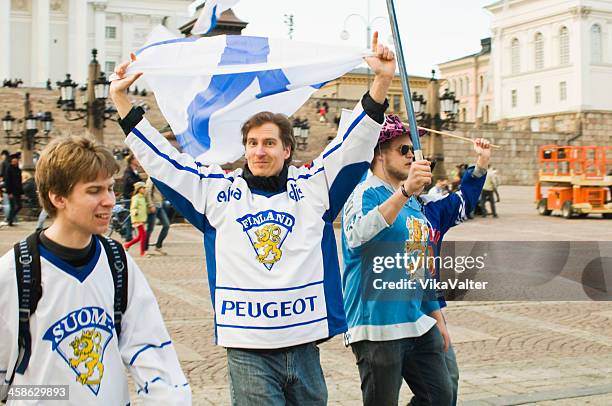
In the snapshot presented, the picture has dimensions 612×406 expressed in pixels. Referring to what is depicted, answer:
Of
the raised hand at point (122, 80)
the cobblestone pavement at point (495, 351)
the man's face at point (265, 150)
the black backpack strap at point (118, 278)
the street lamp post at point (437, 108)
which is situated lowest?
the cobblestone pavement at point (495, 351)

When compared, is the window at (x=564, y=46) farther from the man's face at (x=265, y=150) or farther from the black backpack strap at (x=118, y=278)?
the black backpack strap at (x=118, y=278)

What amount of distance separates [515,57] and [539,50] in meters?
2.31

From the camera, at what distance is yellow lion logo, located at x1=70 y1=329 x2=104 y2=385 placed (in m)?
2.45

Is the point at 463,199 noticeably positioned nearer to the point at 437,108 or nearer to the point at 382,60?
the point at 382,60

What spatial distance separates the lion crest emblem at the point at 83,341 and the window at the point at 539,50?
68.2 m

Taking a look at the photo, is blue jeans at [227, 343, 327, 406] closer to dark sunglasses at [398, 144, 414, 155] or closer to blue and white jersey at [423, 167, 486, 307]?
dark sunglasses at [398, 144, 414, 155]

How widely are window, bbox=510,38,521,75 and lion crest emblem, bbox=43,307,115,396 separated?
6980 cm

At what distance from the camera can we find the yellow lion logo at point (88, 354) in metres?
2.45

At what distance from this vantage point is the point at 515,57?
6962 cm

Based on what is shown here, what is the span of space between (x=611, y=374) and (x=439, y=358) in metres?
2.71

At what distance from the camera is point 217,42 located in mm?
3764

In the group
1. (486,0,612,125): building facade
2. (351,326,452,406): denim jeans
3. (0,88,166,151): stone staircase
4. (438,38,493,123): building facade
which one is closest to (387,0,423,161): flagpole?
(351,326,452,406): denim jeans

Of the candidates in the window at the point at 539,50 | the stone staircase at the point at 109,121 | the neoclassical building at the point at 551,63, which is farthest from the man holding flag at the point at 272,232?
the window at the point at 539,50

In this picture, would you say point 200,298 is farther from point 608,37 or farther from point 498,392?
point 608,37
